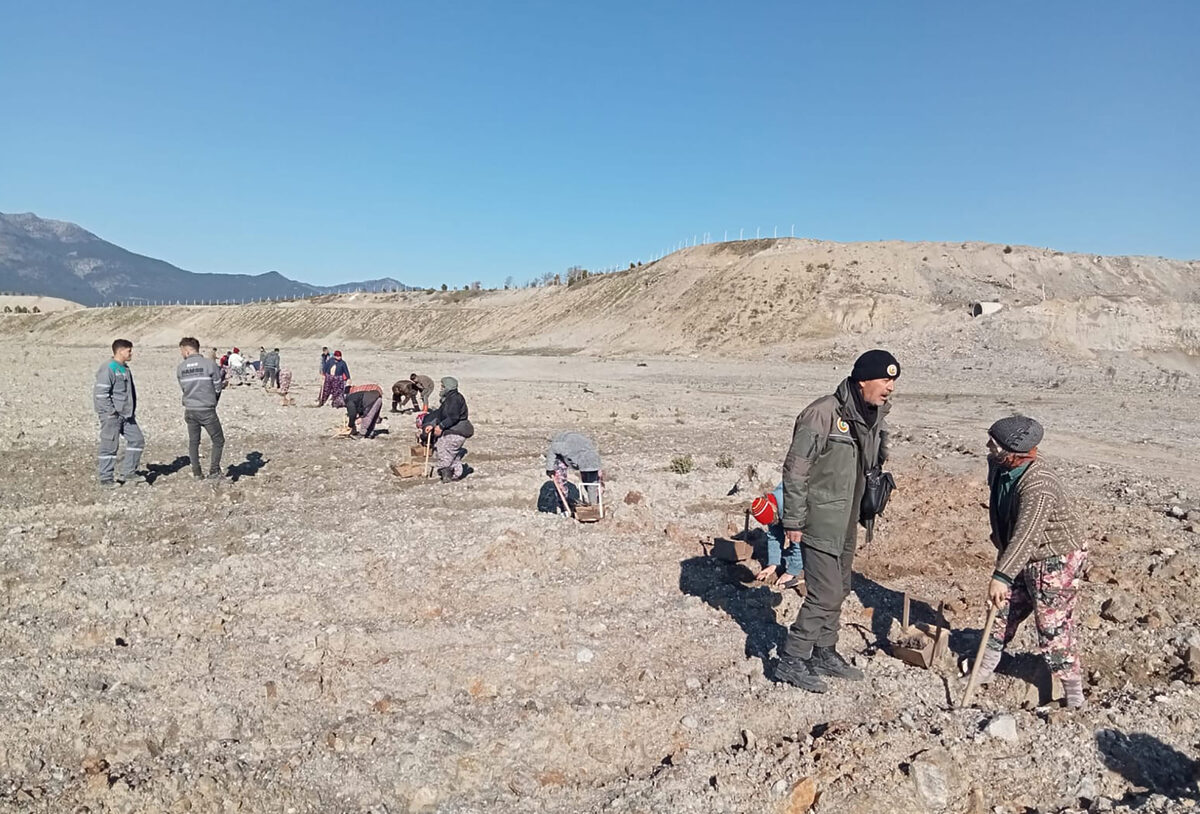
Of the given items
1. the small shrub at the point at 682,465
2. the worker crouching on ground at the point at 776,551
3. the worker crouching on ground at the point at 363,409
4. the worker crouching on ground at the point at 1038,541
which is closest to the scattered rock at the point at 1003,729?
the worker crouching on ground at the point at 1038,541

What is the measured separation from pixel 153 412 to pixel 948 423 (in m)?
18.3

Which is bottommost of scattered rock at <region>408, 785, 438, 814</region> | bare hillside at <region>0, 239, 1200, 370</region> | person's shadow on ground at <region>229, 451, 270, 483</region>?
scattered rock at <region>408, 785, 438, 814</region>

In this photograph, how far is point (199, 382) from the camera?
9352 millimetres

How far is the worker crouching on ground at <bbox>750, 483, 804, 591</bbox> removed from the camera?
6238 millimetres

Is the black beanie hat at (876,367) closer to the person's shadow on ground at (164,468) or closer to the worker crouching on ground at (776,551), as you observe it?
the worker crouching on ground at (776,551)

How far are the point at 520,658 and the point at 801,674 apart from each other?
1.93m

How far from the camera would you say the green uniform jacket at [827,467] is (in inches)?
174

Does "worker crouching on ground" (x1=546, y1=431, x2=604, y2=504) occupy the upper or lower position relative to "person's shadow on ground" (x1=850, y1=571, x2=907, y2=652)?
upper

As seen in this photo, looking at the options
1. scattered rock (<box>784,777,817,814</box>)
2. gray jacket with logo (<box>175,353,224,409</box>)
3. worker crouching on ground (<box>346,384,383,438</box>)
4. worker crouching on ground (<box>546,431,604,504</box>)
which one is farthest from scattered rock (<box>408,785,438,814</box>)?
worker crouching on ground (<box>346,384,383,438</box>)

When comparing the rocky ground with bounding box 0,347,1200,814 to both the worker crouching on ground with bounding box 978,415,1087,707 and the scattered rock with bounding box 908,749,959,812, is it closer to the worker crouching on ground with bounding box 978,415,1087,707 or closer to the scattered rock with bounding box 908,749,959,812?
the scattered rock with bounding box 908,749,959,812

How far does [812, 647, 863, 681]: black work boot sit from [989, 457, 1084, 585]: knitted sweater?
3.79ft

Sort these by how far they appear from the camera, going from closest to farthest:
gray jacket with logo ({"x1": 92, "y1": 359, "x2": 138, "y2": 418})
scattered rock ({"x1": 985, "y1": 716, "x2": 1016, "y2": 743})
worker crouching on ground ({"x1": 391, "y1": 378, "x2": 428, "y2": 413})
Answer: scattered rock ({"x1": 985, "y1": 716, "x2": 1016, "y2": 743})
gray jacket with logo ({"x1": 92, "y1": 359, "x2": 138, "y2": 418})
worker crouching on ground ({"x1": 391, "y1": 378, "x2": 428, "y2": 413})

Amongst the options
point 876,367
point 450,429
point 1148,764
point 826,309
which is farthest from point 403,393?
point 826,309

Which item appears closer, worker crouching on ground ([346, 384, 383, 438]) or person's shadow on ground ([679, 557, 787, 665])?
person's shadow on ground ([679, 557, 787, 665])
